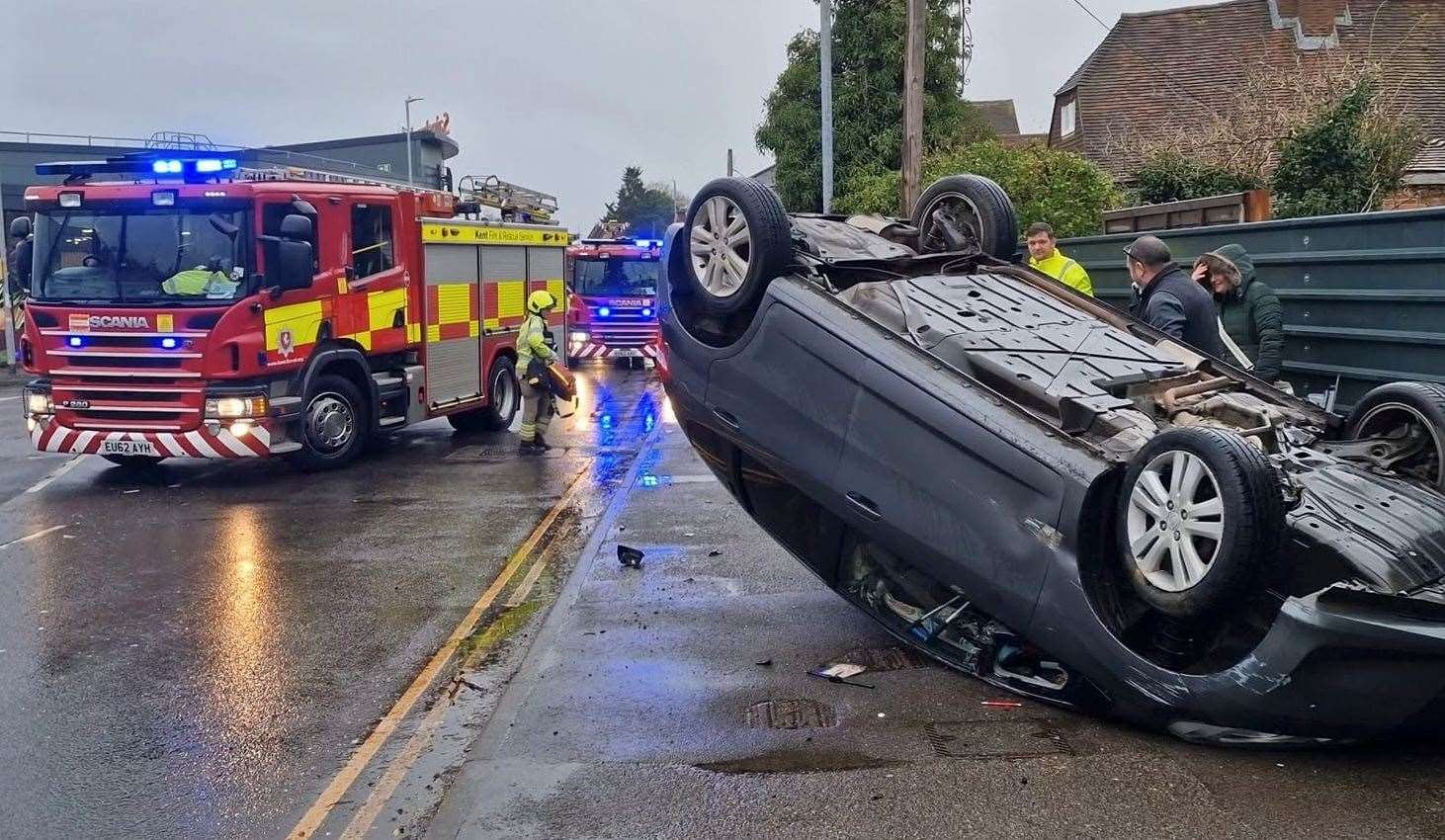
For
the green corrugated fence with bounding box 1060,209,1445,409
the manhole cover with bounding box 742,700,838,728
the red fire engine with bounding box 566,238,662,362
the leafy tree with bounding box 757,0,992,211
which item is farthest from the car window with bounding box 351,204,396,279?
the leafy tree with bounding box 757,0,992,211

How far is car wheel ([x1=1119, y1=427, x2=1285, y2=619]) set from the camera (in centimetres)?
382

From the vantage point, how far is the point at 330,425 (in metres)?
11.2

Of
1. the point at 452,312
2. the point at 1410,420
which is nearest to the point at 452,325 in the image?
the point at 452,312

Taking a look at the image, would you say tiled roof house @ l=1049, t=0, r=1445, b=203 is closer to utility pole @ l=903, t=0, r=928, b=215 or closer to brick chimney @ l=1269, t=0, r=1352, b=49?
brick chimney @ l=1269, t=0, r=1352, b=49

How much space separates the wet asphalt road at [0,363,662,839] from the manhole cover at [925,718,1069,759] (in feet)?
7.40

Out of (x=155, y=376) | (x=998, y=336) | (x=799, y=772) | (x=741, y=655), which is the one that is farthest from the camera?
(x=155, y=376)

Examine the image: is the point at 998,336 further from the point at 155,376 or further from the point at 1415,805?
the point at 155,376

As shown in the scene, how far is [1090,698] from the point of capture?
15.0 ft

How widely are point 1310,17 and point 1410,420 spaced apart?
99.0 ft

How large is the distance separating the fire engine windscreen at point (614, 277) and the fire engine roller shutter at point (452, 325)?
9.63 m

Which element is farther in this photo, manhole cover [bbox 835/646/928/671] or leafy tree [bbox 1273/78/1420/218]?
leafy tree [bbox 1273/78/1420/218]

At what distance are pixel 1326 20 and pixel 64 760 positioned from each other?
108ft

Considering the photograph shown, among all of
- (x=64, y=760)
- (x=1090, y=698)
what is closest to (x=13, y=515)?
(x=64, y=760)

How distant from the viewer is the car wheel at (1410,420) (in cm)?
450
